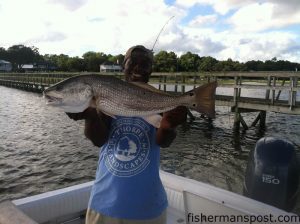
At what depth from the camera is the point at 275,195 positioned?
4.84 meters

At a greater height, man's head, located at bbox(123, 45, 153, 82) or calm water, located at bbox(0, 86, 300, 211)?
man's head, located at bbox(123, 45, 153, 82)

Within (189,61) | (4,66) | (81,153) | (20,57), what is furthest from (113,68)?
(20,57)

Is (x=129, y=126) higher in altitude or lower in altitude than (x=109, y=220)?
higher

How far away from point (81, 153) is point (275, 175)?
9.24m

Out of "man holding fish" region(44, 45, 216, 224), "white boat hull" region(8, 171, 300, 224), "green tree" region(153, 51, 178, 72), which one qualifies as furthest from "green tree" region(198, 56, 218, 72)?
"man holding fish" region(44, 45, 216, 224)

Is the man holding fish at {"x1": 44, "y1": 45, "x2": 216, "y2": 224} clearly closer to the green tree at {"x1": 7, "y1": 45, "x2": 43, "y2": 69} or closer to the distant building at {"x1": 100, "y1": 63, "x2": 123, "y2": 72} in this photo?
the distant building at {"x1": 100, "y1": 63, "x2": 123, "y2": 72}

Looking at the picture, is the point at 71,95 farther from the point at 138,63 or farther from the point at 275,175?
the point at 275,175

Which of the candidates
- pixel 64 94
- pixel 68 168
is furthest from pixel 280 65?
pixel 64 94

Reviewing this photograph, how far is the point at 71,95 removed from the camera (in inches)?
103

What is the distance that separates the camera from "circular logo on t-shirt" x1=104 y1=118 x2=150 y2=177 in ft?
9.18

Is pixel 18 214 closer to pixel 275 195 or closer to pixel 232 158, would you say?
pixel 275 195

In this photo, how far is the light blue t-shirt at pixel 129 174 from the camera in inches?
109

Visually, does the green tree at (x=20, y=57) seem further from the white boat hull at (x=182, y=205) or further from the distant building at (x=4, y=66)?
the white boat hull at (x=182, y=205)

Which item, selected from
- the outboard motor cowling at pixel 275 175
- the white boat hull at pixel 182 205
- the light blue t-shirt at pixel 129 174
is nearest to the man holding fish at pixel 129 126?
the light blue t-shirt at pixel 129 174
